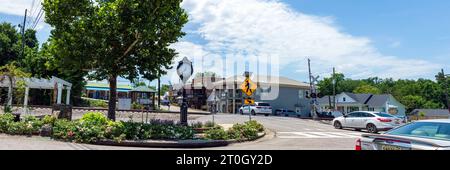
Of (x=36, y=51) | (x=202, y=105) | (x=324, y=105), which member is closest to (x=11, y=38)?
(x=36, y=51)

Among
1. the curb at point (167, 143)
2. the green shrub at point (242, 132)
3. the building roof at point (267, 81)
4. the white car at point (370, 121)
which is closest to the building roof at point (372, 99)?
the building roof at point (267, 81)

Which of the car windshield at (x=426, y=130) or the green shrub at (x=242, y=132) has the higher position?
the car windshield at (x=426, y=130)

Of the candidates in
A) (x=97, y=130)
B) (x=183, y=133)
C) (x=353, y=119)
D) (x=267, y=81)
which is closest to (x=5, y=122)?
(x=97, y=130)

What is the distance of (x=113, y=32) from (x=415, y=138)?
458 inches

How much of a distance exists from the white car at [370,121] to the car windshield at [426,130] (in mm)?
15458

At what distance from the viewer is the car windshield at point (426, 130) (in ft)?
18.2

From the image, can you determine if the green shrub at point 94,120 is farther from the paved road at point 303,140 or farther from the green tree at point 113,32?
the paved road at point 303,140

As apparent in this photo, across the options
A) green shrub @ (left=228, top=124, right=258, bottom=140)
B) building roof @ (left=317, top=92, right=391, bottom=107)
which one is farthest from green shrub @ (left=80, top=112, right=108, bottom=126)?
building roof @ (left=317, top=92, right=391, bottom=107)

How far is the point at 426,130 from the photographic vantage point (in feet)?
19.5

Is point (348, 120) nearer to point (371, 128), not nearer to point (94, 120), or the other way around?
point (371, 128)

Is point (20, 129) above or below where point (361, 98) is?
below

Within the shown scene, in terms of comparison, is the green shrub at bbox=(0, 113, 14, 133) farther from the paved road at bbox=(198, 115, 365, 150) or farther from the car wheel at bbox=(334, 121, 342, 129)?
the car wheel at bbox=(334, 121, 342, 129)

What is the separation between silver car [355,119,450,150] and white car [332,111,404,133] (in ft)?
50.7
